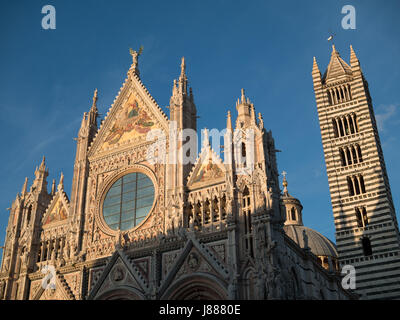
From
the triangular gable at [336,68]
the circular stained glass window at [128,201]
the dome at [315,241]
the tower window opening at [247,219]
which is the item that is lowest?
the tower window opening at [247,219]

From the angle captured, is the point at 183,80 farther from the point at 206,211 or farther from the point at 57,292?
the point at 57,292

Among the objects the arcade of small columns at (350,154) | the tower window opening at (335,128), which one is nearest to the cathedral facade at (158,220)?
the arcade of small columns at (350,154)

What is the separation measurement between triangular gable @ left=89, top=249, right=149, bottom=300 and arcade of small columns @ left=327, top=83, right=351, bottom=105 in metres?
22.7

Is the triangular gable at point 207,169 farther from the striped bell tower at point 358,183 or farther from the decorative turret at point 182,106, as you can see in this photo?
the striped bell tower at point 358,183

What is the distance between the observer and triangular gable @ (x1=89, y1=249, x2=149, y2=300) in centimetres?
2502

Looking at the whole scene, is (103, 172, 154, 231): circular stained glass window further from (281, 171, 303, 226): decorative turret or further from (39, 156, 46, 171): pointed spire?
(281, 171, 303, 226): decorative turret

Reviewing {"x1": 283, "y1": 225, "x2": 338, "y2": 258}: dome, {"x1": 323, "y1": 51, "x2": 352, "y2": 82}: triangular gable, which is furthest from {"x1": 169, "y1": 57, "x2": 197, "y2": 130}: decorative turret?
{"x1": 283, "y1": 225, "x2": 338, "y2": 258}: dome

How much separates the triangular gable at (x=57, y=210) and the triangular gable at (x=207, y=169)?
8.33m

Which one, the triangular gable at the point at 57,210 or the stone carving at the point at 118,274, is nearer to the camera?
the stone carving at the point at 118,274

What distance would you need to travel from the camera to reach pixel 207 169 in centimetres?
2623

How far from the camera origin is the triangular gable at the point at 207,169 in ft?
84.7
